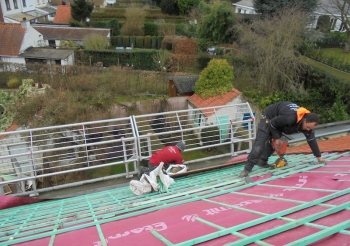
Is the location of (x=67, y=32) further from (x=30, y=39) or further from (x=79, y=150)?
(x=79, y=150)

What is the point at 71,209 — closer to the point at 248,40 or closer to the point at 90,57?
the point at 248,40

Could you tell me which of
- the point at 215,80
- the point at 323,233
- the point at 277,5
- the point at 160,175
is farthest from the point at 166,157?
the point at 277,5

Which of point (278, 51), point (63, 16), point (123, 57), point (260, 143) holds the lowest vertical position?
point (123, 57)

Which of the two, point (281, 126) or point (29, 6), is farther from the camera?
point (29, 6)

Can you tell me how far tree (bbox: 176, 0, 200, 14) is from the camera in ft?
115

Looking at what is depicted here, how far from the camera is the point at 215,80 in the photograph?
12297 millimetres

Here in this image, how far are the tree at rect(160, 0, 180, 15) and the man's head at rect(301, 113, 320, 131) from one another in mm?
35830

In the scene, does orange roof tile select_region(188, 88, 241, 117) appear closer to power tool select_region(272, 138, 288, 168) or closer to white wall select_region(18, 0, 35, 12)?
power tool select_region(272, 138, 288, 168)

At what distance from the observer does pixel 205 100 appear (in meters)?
12.5

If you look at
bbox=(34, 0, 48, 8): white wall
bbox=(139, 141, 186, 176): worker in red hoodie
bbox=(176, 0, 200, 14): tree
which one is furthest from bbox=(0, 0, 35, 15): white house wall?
bbox=(139, 141, 186, 176): worker in red hoodie

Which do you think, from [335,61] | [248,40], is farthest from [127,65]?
[335,61]

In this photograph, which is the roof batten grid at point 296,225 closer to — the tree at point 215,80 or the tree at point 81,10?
the tree at point 215,80

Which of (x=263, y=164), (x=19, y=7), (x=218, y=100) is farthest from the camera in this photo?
(x=19, y=7)

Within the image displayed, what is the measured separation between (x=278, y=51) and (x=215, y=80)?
153 inches
